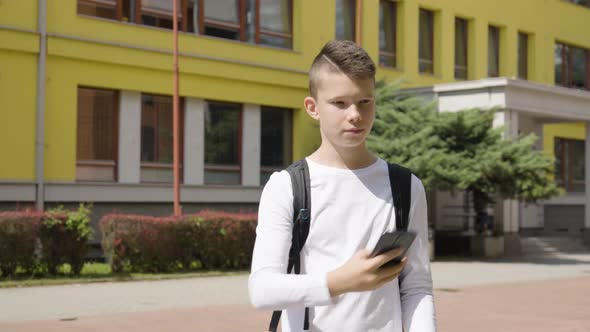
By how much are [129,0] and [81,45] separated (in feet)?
6.90

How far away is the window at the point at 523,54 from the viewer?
37.2 metres

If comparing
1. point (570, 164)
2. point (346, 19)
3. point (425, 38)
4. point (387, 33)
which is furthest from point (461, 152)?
point (570, 164)

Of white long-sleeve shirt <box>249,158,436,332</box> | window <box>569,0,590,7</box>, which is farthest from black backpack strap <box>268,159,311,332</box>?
window <box>569,0,590,7</box>

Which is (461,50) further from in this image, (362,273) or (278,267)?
(362,273)

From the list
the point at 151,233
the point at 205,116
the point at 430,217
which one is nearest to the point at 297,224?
the point at 151,233

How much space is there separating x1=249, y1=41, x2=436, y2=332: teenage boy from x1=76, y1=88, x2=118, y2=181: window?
69.5 feet

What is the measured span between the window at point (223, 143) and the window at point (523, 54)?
14937 mm

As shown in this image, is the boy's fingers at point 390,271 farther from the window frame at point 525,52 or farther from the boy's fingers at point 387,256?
the window frame at point 525,52

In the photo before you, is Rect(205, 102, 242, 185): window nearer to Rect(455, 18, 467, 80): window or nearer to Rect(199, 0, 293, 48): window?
Rect(199, 0, 293, 48): window

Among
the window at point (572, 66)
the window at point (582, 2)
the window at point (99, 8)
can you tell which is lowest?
the window at point (99, 8)

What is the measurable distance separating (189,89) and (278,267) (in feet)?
76.3

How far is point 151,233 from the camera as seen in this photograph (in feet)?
62.5

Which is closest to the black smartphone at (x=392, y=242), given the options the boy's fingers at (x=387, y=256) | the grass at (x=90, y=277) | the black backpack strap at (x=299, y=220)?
the boy's fingers at (x=387, y=256)

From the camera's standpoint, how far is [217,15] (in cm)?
2644
